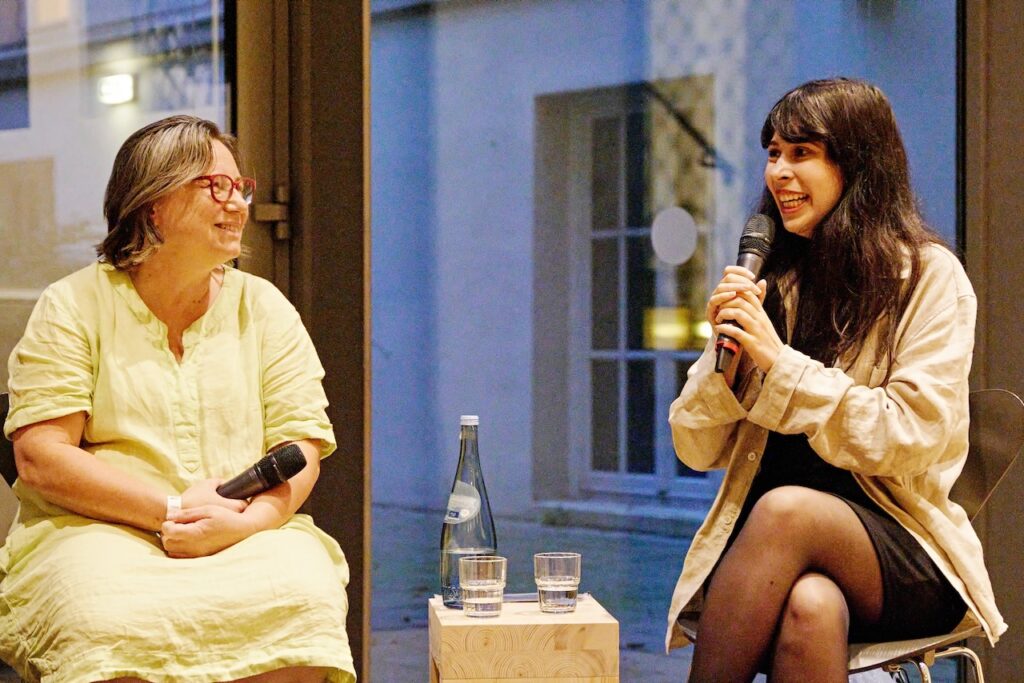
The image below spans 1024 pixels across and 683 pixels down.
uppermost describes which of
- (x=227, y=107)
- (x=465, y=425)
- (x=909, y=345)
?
(x=227, y=107)

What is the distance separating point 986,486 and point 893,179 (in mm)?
636

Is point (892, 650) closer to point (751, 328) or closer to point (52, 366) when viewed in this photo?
point (751, 328)

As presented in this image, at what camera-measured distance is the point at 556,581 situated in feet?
7.69

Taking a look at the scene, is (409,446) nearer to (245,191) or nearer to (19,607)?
(245,191)

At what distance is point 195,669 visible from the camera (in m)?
2.13

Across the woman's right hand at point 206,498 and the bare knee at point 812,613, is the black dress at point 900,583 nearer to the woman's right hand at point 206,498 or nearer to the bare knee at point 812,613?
the bare knee at point 812,613

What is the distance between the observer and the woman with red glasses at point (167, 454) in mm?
2141

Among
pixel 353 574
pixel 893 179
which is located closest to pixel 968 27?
pixel 893 179

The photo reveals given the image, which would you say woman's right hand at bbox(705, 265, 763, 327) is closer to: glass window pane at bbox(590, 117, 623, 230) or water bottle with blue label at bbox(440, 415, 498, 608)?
water bottle with blue label at bbox(440, 415, 498, 608)

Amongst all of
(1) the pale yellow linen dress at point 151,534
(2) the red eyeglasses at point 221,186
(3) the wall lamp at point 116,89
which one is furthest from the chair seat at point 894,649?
(3) the wall lamp at point 116,89

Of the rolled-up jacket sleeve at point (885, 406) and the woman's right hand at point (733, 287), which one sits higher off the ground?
the woman's right hand at point (733, 287)

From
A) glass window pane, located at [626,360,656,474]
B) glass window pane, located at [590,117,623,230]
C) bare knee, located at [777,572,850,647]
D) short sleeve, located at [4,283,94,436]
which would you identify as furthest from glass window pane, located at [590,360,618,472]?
short sleeve, located at [4,283,94,436]

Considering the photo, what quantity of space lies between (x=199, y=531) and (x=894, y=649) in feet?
4.13

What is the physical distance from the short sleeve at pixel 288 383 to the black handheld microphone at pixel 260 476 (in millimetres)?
125
